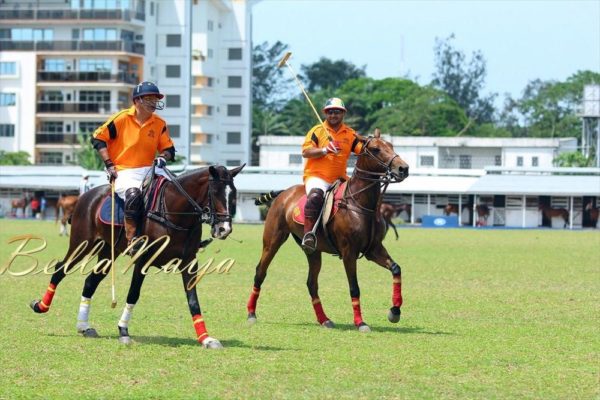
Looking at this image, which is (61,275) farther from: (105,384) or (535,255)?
(535,255)

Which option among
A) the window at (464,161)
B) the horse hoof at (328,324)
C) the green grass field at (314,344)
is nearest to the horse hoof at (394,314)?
the green grass field at (314,344)

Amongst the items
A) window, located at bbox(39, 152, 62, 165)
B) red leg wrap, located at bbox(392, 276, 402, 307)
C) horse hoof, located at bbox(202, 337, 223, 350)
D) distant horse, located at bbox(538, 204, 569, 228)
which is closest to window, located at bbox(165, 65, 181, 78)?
window, located at bbox(39, 152, 62, 165)

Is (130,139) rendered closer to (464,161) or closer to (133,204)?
(133,204)

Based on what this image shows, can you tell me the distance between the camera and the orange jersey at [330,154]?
15141 millimetres

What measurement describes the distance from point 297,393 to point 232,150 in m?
92.5

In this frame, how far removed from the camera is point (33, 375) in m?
10.7

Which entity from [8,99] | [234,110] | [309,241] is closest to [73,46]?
[8,99]

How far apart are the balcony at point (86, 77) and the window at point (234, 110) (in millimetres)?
13156

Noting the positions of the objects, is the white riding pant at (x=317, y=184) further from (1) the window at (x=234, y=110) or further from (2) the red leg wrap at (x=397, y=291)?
(1) the window at (x=234, y=110)

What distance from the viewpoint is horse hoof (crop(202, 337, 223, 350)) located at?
12.4 m

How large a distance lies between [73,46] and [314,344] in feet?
259

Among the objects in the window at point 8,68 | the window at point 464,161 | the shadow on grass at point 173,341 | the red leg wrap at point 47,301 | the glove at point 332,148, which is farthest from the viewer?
the window at point 464,161

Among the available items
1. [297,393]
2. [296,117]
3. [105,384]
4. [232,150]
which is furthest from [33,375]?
[296,117]

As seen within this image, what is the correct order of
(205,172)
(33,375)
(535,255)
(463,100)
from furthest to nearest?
(463,100)
(535,255)
(205,172)
(33,375)
